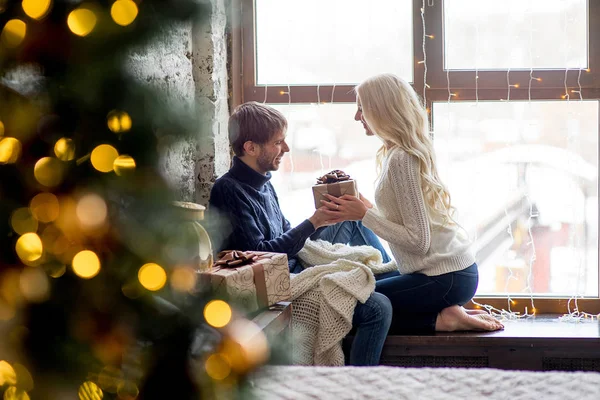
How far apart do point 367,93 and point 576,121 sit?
0.96 metres

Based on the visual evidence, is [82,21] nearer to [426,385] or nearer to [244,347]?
[244,347]

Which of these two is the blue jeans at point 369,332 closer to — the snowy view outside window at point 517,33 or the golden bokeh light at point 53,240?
the snowy view outside window at point 517,33

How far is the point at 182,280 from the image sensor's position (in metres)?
0.64

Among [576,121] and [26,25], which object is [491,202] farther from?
[26,25]

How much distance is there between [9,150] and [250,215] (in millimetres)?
1897

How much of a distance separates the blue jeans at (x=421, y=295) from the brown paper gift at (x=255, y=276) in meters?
0.52

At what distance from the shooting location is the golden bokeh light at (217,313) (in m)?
0.63

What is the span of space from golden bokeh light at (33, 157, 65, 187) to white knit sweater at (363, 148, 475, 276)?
1974 millimetres

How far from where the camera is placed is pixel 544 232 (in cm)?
296

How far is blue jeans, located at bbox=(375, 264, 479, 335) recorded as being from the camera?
254cm

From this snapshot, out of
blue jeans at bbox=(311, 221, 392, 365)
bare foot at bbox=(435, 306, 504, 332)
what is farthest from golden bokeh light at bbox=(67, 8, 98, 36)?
bare foot at bbox=(435, 306, 504, 332)

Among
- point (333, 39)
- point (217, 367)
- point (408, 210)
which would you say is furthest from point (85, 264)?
point (333, 39)

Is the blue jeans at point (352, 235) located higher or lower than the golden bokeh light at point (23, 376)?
lower

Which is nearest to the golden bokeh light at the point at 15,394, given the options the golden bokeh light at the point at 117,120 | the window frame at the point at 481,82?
the golden bokeh light at the point at 117,120
